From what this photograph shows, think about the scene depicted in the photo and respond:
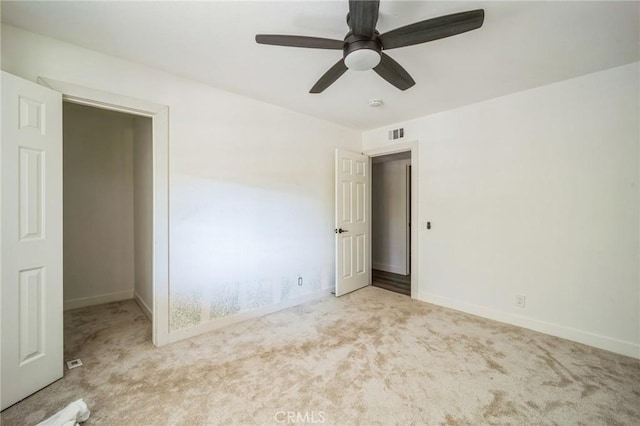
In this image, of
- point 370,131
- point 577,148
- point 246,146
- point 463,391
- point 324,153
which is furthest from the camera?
point 370,131

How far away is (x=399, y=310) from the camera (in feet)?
10.7

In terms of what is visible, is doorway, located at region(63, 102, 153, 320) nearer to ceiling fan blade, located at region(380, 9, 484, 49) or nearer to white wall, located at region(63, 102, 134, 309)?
white wall, located at region(63, 102, 134, 309)

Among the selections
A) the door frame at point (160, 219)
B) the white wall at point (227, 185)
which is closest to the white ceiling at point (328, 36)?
the white wall at point (227, 185)

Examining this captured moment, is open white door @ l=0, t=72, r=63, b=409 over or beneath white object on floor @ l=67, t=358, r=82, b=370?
over

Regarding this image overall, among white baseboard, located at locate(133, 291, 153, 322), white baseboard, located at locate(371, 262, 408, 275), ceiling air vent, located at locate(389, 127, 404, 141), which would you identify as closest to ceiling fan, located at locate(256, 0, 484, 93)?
ceiling air vent, located at locate(389, 127, 404, 141)

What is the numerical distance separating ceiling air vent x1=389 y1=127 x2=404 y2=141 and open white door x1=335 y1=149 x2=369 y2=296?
0.50 m

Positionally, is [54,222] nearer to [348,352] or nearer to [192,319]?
[192,319]

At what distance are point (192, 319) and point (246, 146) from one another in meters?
1.86

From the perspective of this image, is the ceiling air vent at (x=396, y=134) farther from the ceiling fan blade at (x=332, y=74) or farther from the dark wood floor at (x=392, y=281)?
the dark wood floor at (x=392, y=281)

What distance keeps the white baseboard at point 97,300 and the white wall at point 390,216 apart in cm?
436

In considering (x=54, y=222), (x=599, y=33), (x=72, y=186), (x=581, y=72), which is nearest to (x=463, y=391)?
(x=599, y=33)

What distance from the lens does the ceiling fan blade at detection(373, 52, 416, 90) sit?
5.69 ft

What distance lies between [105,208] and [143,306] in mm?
1439

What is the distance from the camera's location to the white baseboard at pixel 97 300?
11.0 feet
